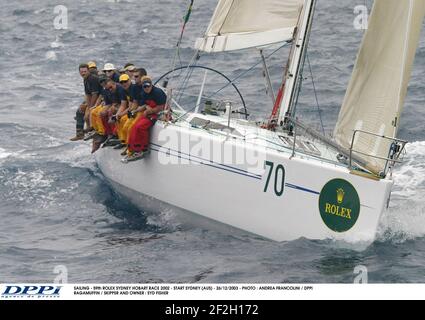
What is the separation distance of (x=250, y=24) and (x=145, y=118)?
202 centimetres

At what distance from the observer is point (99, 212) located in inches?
545

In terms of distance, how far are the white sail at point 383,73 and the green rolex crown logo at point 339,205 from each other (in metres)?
0.44

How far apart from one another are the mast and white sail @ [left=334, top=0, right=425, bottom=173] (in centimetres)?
95

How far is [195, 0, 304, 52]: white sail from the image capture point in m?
13.1

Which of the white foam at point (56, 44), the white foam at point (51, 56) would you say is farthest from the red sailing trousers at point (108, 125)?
the white foam at point (56, 44)

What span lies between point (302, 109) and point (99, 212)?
6137mm

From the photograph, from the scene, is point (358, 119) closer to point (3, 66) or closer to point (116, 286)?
point (116, 286)

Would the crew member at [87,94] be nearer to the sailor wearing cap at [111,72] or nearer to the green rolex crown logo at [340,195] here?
the sailor wearing cap at [111,72]

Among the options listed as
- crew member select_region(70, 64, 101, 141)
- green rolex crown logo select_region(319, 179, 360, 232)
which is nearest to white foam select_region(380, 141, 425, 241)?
green rolex crown logo select_region(319, 179, 360, 232)

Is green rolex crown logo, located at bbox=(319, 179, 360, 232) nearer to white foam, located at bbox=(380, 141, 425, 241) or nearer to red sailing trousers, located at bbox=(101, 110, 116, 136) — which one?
white foam, located at bbox=(380, 141, 425, 241)

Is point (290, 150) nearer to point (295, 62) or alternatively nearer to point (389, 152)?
point (389, 152)

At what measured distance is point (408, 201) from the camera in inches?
543

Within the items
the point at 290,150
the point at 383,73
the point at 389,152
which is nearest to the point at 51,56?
the point at 290,150

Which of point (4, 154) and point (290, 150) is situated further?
point (4, 154)
